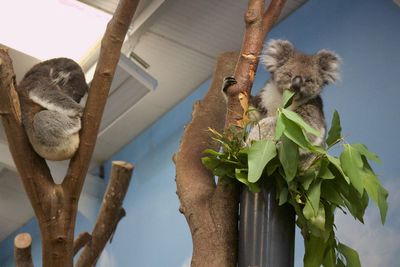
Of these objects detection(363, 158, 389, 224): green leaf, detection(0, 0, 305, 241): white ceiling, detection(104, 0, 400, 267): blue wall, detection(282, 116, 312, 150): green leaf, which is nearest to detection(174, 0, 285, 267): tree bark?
detection(282, 116, 312, 150): green leaf

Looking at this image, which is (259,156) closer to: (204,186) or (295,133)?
(295,133)

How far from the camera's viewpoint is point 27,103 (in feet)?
10.3

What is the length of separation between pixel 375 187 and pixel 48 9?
2.54 metres

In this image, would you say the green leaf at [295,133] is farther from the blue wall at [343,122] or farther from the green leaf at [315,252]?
the blue wall at [343,122]

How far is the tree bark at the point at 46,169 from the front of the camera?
240 cm

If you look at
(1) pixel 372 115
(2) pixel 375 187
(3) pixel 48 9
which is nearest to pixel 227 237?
(2) pixel 375 187

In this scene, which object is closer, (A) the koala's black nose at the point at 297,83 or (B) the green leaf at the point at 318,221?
(B) the green leaf at the point at 318,221

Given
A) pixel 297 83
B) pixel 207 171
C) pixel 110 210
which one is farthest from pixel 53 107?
pixel 297 83

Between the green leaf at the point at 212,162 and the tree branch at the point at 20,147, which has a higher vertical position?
the tree branch at the point at 20,147

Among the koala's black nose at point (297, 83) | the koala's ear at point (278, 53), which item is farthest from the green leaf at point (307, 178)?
the koala's ear at point (278, 53)

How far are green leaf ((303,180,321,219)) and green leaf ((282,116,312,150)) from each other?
0.13 meters

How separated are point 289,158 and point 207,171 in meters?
0.50

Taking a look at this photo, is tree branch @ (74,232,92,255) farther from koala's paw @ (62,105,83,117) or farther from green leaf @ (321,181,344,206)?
green leaf @ (321,181,344,206)

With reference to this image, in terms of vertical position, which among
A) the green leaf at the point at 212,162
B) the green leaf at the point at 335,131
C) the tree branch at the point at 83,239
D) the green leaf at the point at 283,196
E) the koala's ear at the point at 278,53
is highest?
the koala's ear at the point at 278,53
